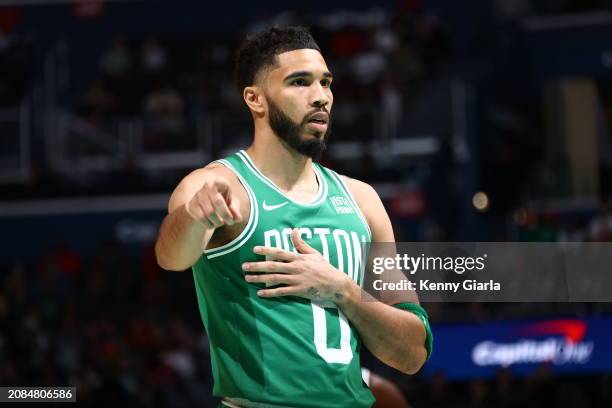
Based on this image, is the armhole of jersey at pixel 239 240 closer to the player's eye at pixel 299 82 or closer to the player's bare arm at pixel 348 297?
the player's bare arm at pixel 348 297

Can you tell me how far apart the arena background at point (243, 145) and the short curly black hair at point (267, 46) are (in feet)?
21.8

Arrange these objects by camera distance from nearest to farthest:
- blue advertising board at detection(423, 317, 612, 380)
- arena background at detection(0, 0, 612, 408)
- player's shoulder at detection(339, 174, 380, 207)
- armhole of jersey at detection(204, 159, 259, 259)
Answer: armhole of jersey at detection(204, 159, 259, 259), player's shoulder at detection(339, 174, 380, 207), blue advertising board at detection(423, 317, 612, 380), arena background at detection(0, 0, 612, 408)

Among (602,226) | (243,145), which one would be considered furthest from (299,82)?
(243,145)

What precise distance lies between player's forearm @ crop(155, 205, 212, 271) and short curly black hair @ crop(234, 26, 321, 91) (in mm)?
889

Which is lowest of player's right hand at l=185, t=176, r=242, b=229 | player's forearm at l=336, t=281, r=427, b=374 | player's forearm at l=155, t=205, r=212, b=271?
player's forearm at l=336, t=281, r=427, b=374

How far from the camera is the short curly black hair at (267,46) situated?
4.86 metres

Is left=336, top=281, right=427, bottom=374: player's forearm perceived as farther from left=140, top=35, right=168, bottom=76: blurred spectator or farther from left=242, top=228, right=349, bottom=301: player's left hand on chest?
left=140, top=35, right=168, bottom=76: blurred spectator

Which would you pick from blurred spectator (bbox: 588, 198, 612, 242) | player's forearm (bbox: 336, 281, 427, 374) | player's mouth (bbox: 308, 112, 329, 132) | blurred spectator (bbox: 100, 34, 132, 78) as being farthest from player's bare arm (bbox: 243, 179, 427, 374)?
blurred spectator (bbox: 100, 34, 132, 78)

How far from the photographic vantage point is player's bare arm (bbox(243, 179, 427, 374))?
4469mm

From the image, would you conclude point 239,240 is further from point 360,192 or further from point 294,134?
point 360,192

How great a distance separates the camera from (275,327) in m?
4.55

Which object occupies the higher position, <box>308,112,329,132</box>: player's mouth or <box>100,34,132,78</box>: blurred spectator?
<box>100,34,132,78</box>: blurred spectator

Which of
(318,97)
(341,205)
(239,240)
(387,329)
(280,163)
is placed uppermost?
(318,97)

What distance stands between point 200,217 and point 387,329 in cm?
101
